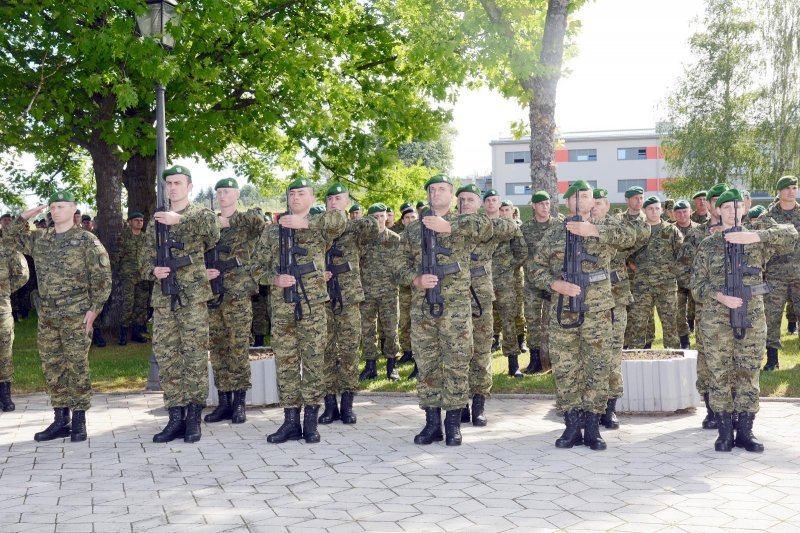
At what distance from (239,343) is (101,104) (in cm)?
858

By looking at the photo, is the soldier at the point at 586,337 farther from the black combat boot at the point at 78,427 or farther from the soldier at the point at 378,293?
the black combat boot at the point at 78,427

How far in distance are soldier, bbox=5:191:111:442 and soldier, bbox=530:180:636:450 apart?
4339 mm

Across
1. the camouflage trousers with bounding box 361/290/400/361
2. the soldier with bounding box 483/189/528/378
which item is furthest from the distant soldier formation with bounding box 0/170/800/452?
the camouflage trousers with bounding box 361/290/400/361

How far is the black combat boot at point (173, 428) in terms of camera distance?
751 centimetres

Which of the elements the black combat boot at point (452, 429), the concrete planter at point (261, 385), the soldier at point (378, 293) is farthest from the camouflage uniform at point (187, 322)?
the soldier at point (378, 293)

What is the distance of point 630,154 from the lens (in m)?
56.3

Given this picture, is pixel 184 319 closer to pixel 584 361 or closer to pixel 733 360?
pixel 584 361

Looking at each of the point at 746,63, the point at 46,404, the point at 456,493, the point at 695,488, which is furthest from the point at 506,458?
the point at 746,63

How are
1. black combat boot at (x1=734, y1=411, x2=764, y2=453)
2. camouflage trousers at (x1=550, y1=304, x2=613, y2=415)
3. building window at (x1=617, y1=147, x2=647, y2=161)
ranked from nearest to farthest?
1. black combat boot at (x1=734, y1=411, x2=764, y2=453)
2. camouflage trousers at (x1=550, y1=304, x2=613, y2=415)
3. building window at (x1=617, y1=147, x2=647, y2=161)

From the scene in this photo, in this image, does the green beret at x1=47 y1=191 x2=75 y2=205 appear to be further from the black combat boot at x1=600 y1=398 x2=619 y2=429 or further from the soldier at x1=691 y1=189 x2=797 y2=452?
the soldier at x1=691 y1=189 x2=797 y2=452

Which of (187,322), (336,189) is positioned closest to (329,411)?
(187,322)

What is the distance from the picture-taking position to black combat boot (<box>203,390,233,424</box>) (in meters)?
8.43

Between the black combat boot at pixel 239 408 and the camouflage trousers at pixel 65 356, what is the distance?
147cm

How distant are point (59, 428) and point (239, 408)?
177cm
